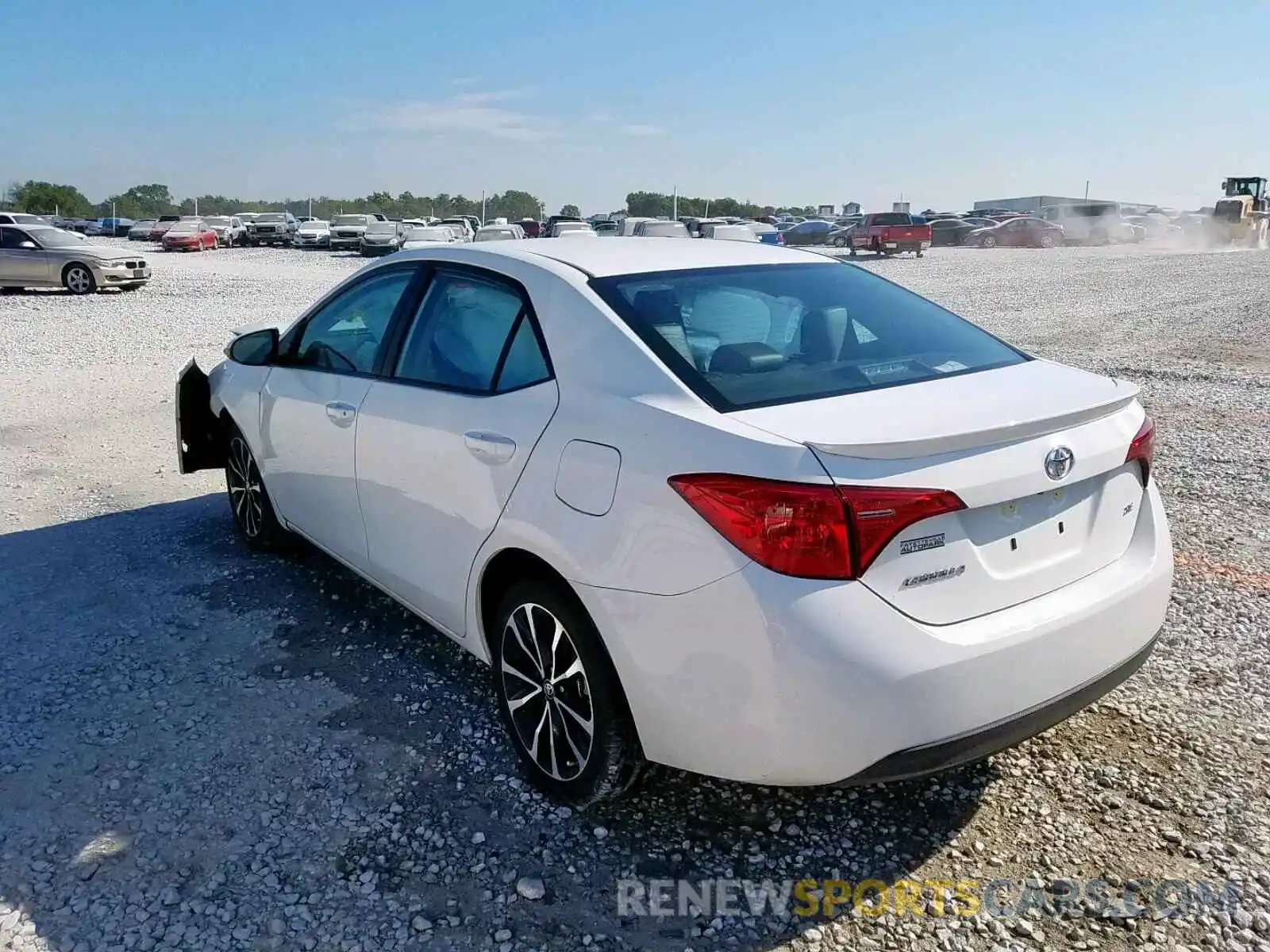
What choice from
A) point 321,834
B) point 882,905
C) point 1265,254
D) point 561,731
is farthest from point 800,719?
point 1265,254

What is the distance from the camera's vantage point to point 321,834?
300cm

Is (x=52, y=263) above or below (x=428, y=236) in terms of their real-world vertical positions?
below

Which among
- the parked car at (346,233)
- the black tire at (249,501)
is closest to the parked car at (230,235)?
the parked car at (346,233)

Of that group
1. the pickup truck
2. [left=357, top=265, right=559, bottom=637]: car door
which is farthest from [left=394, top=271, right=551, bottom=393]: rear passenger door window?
the pickup truck

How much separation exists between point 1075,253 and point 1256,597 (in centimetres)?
4264

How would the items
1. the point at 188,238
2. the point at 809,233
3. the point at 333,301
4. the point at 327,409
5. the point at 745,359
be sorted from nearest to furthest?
1. the point at 745,359
2. the point at 327,409
3. the point at 333,301
4. the point at 188,238
5. the point at 809,233

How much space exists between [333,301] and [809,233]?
50424 mm

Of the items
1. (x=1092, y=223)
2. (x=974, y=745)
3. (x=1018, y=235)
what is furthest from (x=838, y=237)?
(x=974, y=745)

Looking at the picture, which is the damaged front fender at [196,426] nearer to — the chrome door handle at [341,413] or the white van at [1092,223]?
the chrome door handle at [341,413]

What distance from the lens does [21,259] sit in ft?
66.6

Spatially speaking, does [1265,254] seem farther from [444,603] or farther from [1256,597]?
[444,603]

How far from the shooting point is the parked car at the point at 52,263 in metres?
20.4

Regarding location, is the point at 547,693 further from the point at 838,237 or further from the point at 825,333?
the point at 838,237

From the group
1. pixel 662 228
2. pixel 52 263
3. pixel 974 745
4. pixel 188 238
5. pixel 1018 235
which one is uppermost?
pixel 662 228
